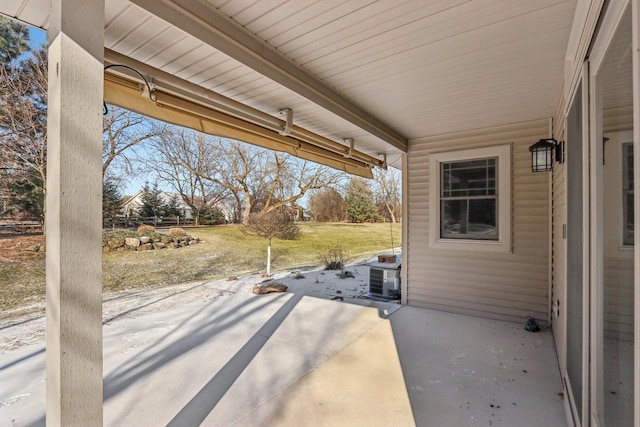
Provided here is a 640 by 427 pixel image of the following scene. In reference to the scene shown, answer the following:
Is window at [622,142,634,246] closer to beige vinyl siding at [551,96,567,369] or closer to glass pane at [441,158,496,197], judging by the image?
beige vinyl siding at [551,96,567,369]

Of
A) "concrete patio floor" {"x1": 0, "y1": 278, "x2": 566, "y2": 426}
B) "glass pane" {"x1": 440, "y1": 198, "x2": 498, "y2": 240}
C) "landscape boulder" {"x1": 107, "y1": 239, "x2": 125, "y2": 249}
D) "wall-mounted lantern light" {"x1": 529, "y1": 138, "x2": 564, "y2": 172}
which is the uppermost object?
"wall-mounted lantern light" {"x1": 529, "y1": 138, "x2": 564, "y2": 172}

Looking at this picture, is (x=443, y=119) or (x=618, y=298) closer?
(x=618, y=298)

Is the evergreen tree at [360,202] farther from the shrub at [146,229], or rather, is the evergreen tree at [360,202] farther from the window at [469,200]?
the window at [469,200]

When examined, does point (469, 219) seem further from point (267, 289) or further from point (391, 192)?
point (391, 192)

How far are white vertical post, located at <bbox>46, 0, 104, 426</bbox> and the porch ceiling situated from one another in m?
0.48

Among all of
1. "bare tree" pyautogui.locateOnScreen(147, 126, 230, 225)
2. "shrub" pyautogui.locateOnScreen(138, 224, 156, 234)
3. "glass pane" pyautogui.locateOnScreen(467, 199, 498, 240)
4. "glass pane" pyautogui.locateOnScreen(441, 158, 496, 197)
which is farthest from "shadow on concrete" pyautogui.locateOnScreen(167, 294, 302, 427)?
"bare tree" pyautogui.locateOnScreen(147, 126, 230, 225)

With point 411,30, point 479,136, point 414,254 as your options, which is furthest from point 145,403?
point 479,136

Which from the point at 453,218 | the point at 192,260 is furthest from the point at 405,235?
the point at 192,260

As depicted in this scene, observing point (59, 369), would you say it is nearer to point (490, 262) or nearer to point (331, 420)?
point (331, 420)

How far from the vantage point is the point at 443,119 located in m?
3.82

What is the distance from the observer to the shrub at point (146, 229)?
8266mm

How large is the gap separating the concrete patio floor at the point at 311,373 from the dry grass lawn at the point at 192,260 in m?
3.37

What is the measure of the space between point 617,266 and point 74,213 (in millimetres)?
2094

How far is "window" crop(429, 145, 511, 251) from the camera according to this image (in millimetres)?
3979
